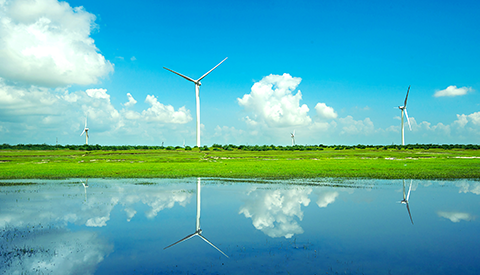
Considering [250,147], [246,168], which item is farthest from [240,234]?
[250,147]

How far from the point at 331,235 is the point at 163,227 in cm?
855

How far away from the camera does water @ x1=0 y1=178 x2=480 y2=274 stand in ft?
36.0

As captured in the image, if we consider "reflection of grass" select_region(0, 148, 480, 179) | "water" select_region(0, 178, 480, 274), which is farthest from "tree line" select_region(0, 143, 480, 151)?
"water" select_region(0, 178, 480, 274)

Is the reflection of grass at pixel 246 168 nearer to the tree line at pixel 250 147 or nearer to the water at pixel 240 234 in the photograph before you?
the water at pixel 240 234

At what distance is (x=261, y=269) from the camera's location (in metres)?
10.6

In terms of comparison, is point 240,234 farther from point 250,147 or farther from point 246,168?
point 250,147

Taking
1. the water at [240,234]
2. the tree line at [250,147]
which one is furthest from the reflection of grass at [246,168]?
the tree line at [250,147]

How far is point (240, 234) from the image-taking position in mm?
14812

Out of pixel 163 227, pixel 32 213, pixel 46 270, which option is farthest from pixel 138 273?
pixel 32 213

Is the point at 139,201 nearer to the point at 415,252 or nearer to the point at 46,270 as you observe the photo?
the point at 46,270

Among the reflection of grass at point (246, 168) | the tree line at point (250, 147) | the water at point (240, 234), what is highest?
the tree line at point (250, 147)

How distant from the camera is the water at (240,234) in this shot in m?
11.0

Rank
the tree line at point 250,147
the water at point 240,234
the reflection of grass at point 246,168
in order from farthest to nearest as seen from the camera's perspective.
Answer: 1. the tree line at point 250,147
2. the reflection of grass at point 246,168
3. the water at point 240,234

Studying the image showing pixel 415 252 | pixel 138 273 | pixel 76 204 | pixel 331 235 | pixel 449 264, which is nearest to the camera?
pixel 138 273
